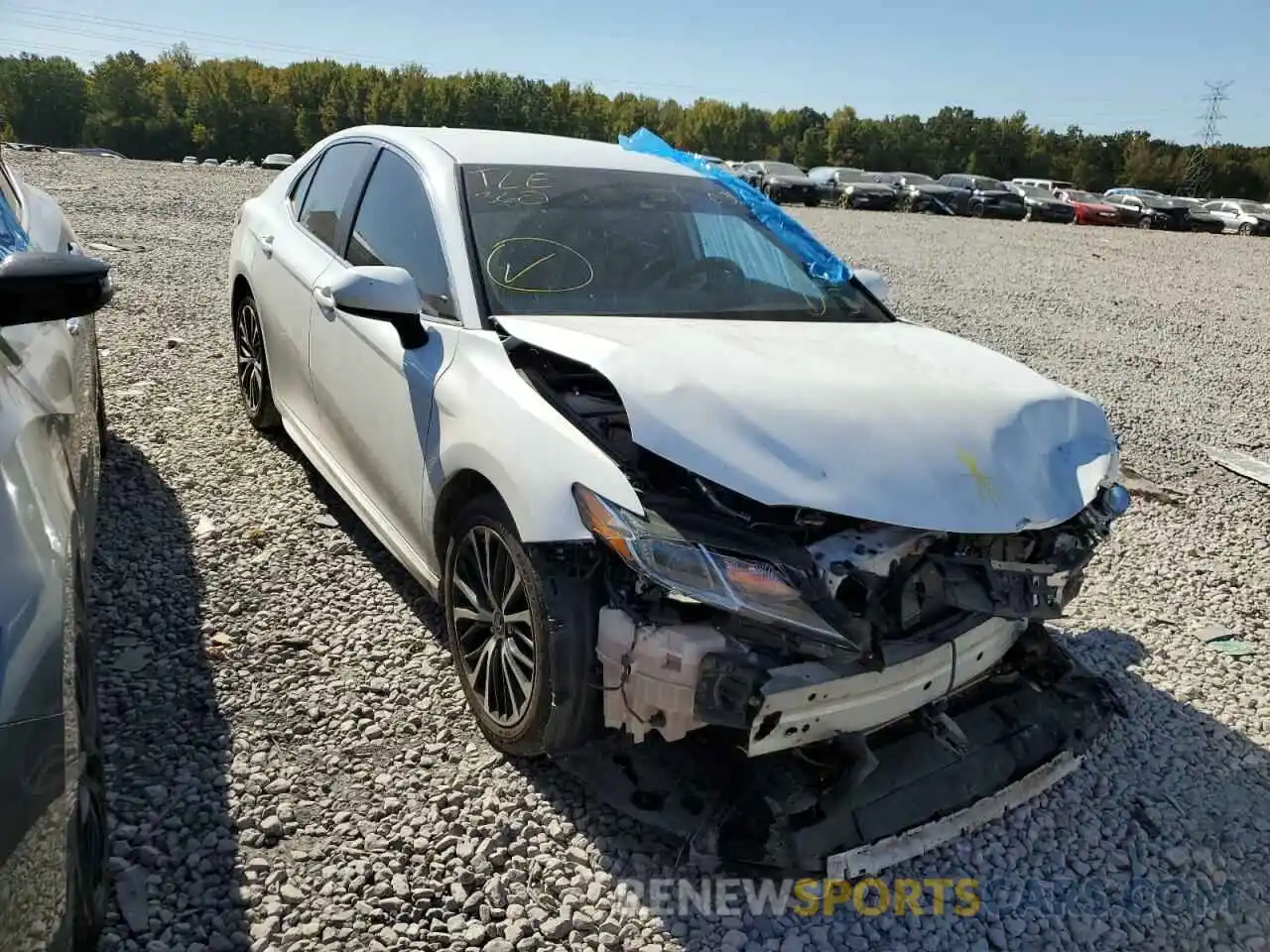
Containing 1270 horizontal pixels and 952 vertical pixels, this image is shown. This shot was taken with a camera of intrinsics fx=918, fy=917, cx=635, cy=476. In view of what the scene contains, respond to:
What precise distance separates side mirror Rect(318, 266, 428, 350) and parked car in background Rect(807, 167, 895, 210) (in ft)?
91.3

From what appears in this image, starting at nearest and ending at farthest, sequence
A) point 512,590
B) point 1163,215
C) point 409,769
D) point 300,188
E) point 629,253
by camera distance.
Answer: point 512,590 → point 409,769 → point 629,253 → point 300,188 → point 1163,215

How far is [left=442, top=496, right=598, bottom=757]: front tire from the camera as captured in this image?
2.35m

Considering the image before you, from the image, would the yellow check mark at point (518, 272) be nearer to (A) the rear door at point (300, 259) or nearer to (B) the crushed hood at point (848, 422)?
(B) the crushed hood at point (848, 422)

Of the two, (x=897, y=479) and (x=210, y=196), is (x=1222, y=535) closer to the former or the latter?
(x=897, y=479)

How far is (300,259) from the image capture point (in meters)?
3.92

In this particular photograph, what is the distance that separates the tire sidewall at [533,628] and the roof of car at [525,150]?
1.49 meters

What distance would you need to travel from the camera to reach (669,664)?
7.11 ft

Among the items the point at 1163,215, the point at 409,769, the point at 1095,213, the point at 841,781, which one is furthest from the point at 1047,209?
the point at 409,769

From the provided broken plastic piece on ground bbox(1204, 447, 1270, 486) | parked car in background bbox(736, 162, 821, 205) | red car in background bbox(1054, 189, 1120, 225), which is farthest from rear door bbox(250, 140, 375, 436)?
red car in background bbox(1054, 189, 1120, 225)

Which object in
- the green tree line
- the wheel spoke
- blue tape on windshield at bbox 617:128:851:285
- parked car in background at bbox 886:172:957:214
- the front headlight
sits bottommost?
the wheel spoke

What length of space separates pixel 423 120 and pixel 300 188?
258 feet

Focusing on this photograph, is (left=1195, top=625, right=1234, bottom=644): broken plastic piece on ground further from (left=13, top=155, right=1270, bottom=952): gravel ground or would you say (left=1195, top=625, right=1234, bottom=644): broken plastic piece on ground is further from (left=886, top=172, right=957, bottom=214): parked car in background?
(left=886, top=172, right=957, bottom=214): parked car in background

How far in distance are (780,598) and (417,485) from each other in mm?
1309

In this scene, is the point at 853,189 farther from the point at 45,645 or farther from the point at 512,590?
the point at 45,645
